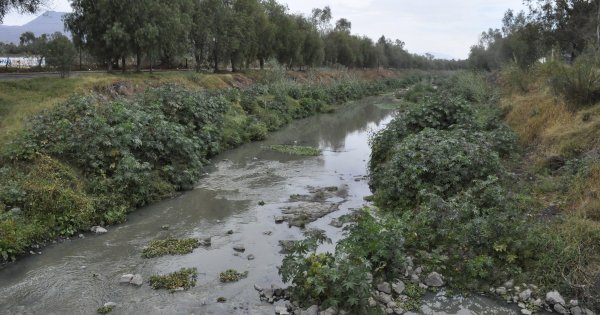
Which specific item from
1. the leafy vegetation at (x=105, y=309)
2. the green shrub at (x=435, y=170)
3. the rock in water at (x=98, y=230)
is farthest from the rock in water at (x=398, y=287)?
the rock in water at (x=98, y=230)

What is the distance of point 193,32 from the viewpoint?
4444 cm

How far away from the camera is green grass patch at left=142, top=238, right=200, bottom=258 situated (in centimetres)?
1104

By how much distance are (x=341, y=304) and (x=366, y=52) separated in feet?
345

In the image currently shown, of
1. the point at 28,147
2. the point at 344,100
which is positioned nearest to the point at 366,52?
the point at 344,100

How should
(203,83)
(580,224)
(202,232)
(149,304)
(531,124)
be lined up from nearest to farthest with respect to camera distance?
(149,304)
(580,224)
(202,232)
(531,124)
(203,83)

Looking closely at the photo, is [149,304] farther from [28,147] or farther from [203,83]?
[203,83]

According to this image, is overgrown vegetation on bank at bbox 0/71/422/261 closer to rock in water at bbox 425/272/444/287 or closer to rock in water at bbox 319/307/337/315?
rock in water at bbox 319/307/337/315

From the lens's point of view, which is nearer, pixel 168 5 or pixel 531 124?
pixel 531 124

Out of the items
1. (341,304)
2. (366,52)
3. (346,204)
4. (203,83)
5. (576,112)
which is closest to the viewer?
(341,304)

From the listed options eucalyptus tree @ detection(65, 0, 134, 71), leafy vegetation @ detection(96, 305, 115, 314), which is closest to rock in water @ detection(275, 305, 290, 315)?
leafy vegetation @ detection(96, 305, 115, 314)

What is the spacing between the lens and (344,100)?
56.5 m

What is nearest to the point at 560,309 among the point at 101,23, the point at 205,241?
the point at 205,241

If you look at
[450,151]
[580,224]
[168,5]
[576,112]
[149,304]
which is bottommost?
[149,304]

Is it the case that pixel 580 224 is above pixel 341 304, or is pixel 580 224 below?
above
